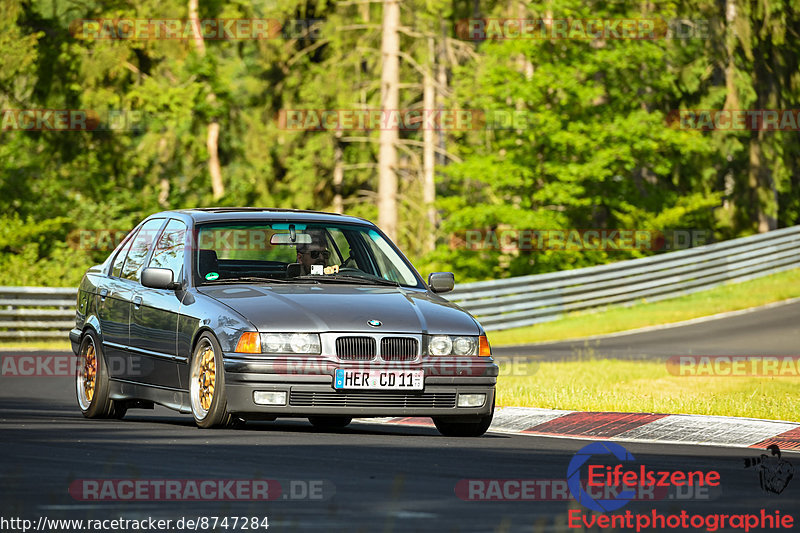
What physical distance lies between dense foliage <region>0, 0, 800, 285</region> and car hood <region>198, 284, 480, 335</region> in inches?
900

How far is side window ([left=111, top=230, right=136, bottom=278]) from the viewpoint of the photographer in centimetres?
1261

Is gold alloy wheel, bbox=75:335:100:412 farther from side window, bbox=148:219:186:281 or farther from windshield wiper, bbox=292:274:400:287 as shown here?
windshield wiper, bbox=292:274:400:287

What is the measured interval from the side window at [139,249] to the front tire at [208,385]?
181 cm

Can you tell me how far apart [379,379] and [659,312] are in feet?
74.7

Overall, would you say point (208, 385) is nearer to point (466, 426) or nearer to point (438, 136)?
point (466, 426)

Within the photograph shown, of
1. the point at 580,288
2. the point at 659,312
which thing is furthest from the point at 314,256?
the point at 580,288

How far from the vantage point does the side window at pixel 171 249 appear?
11.5 m

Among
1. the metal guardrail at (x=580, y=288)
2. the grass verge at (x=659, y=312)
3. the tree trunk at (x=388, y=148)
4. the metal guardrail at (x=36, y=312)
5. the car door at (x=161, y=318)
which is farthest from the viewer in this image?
the tree trunk at (x=388, y=148)

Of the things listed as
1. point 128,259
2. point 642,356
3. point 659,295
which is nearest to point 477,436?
point 128,259

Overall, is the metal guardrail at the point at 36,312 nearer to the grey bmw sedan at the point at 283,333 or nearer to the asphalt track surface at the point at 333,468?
the grey bmw sedan at the point at 283,333

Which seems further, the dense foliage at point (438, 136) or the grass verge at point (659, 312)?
the dense foliage at point (438, 136)

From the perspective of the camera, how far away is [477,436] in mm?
10742

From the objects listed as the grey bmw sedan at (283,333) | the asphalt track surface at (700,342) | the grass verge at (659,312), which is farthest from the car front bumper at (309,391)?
the grass verge at (659,312)

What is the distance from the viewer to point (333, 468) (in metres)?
8.11
